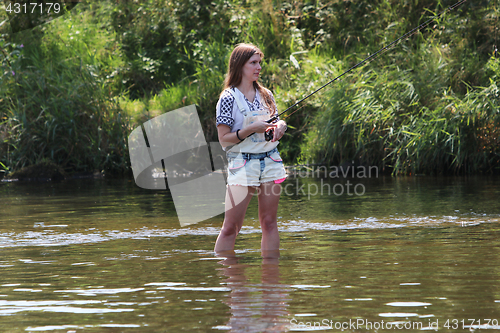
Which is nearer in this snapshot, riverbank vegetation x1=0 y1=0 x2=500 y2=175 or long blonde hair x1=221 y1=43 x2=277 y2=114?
long blonde hair x1=221 y1=43 x2=277 y2=114

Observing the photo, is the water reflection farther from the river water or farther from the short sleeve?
the short sleeve

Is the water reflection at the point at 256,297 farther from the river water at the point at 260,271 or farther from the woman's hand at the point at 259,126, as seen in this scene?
the woman's hand at the point at 259,126

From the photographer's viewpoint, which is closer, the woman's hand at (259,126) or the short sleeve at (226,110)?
the woman's hand at (259,126)

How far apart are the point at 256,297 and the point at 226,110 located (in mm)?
1360

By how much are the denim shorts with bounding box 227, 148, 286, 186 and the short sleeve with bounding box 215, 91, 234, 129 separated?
23 centimetres

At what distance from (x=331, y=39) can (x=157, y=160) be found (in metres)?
5.05

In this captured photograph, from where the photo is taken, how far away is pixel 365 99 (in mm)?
12344

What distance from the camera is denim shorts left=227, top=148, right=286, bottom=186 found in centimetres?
454

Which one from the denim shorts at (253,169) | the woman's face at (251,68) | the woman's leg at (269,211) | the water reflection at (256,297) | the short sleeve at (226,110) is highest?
the woman's face at (251,68)

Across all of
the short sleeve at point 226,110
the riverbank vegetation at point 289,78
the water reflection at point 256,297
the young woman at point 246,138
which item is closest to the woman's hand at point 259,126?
the young woman at point 246,138

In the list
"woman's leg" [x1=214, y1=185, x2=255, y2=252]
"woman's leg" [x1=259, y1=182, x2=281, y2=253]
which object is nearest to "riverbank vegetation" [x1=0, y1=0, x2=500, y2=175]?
"woman's leg" [x1=259, y1=182, x2=281, y2=253]

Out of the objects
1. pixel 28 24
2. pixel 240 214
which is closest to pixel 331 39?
pixel 28 24

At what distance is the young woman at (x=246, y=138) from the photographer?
453 centimetres

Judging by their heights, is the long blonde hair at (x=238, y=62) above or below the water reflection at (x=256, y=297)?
above
